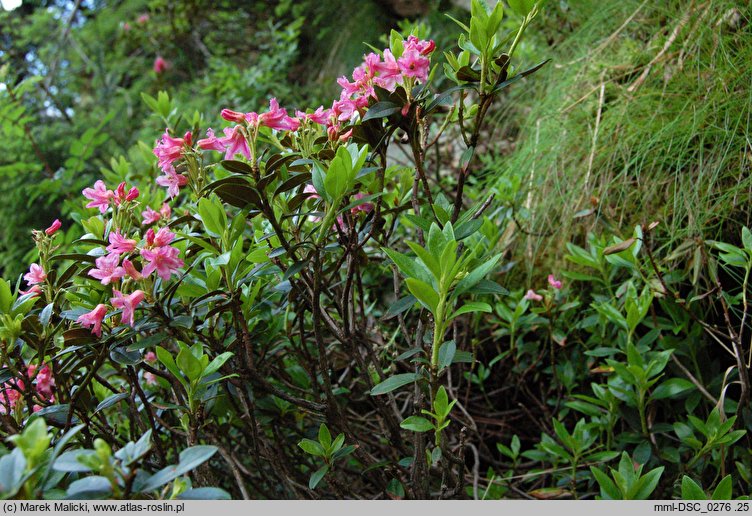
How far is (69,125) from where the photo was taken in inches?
122

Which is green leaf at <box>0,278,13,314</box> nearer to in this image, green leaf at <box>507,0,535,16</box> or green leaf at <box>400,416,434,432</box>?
green leaf at <box>400,416,434,432</box>

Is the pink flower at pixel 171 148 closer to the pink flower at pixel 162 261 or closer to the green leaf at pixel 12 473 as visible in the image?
the pink flower at pixel 162 261

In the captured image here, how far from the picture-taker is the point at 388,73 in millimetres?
819

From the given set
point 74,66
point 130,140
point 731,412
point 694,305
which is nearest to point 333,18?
point 130,140

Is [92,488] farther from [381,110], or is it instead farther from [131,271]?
[381,110]

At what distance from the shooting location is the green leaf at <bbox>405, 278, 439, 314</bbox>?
0.66m

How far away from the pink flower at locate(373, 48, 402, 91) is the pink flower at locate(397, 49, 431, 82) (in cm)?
1

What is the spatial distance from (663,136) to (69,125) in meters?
2.90

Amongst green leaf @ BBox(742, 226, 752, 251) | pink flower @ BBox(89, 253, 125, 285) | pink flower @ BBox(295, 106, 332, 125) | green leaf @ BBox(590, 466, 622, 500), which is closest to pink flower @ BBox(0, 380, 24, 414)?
pink flower @ BBox(89, 253, 125, 285)

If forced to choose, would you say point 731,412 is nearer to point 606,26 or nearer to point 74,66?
point 606,26

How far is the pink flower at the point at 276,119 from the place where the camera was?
786 millimetres

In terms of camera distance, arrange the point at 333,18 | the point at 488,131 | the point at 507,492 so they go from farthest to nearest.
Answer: the point at 333,18 < the point at 488,131 < the point at 507,492

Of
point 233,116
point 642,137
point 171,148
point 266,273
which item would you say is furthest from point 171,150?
point 642,137

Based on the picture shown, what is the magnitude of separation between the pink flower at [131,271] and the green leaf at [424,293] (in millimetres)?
345
